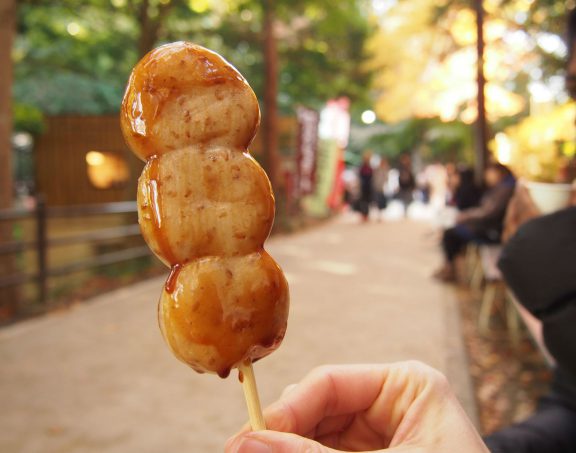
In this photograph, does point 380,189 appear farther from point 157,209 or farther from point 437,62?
point 157,209

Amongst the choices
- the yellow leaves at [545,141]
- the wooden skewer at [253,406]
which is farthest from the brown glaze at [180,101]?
the yellow leaves at [545,141]

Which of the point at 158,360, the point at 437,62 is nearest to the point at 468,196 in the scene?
the point at 158,360

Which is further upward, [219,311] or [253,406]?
[219,311]

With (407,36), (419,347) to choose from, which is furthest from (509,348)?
(407,36)

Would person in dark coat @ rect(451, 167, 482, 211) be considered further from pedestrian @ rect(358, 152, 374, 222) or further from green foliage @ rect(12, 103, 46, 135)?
green foliage @ rect(12, 103, 46, 135)

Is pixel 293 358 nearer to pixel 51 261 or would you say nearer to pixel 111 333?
pixel 111 333
